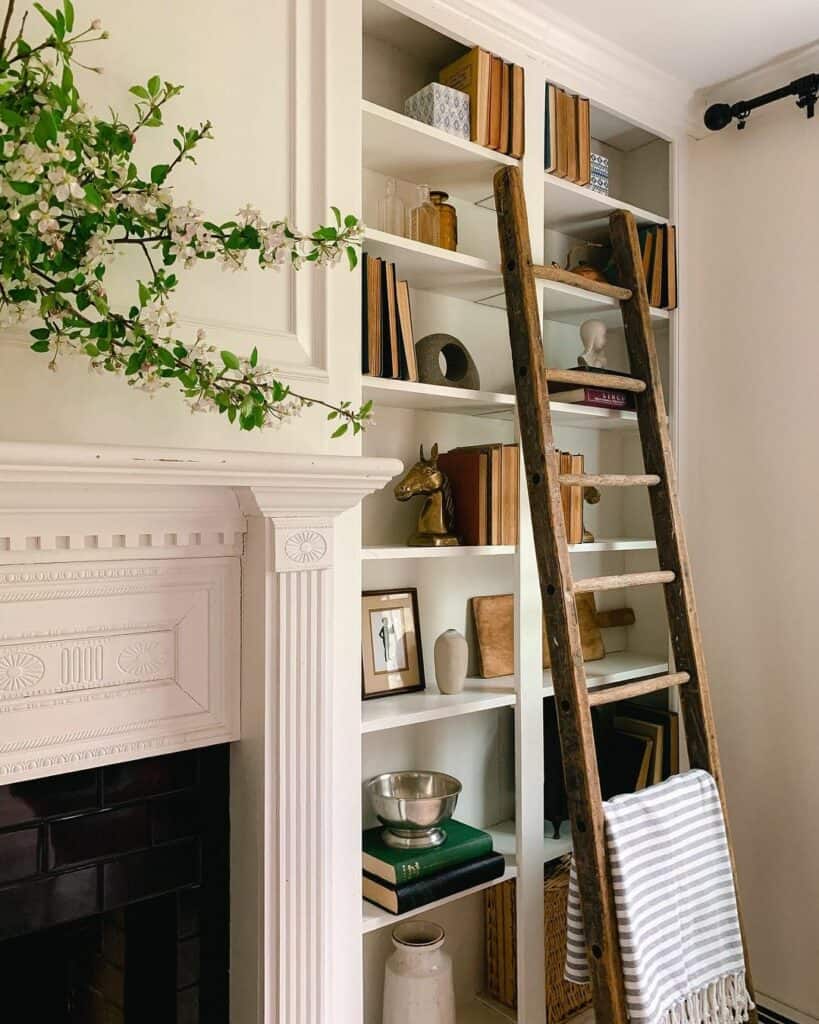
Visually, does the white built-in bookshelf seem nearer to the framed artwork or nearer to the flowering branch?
the framed artwork

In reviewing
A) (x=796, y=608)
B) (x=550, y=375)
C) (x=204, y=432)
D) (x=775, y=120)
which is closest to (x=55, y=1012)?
(x=204, y=432)

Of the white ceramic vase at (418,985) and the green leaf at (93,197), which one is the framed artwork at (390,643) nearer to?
the white ceramic vase at (418,985)

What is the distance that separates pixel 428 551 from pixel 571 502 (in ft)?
1.64

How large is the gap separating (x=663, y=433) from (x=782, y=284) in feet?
1.88

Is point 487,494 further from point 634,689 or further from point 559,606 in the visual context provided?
point 634,689

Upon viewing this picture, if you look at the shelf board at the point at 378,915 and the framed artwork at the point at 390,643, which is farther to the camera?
the framed artwork at the point at 390,643

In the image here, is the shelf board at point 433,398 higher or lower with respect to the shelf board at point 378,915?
higher

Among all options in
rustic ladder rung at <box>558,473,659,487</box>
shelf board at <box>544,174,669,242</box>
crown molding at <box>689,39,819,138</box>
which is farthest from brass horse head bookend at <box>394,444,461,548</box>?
crown molding at <box>689,39,819,138</box>

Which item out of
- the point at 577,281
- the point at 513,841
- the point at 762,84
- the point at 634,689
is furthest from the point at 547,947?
the point at 762,84

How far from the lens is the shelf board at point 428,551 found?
165 cm

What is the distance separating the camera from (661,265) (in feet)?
7.57

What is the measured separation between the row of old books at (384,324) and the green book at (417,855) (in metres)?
1.02

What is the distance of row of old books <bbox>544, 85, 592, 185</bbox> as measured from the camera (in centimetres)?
200

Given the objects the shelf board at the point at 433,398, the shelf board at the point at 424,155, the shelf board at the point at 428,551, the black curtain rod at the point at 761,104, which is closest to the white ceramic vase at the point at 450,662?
the shelf board at the point at 428,551
